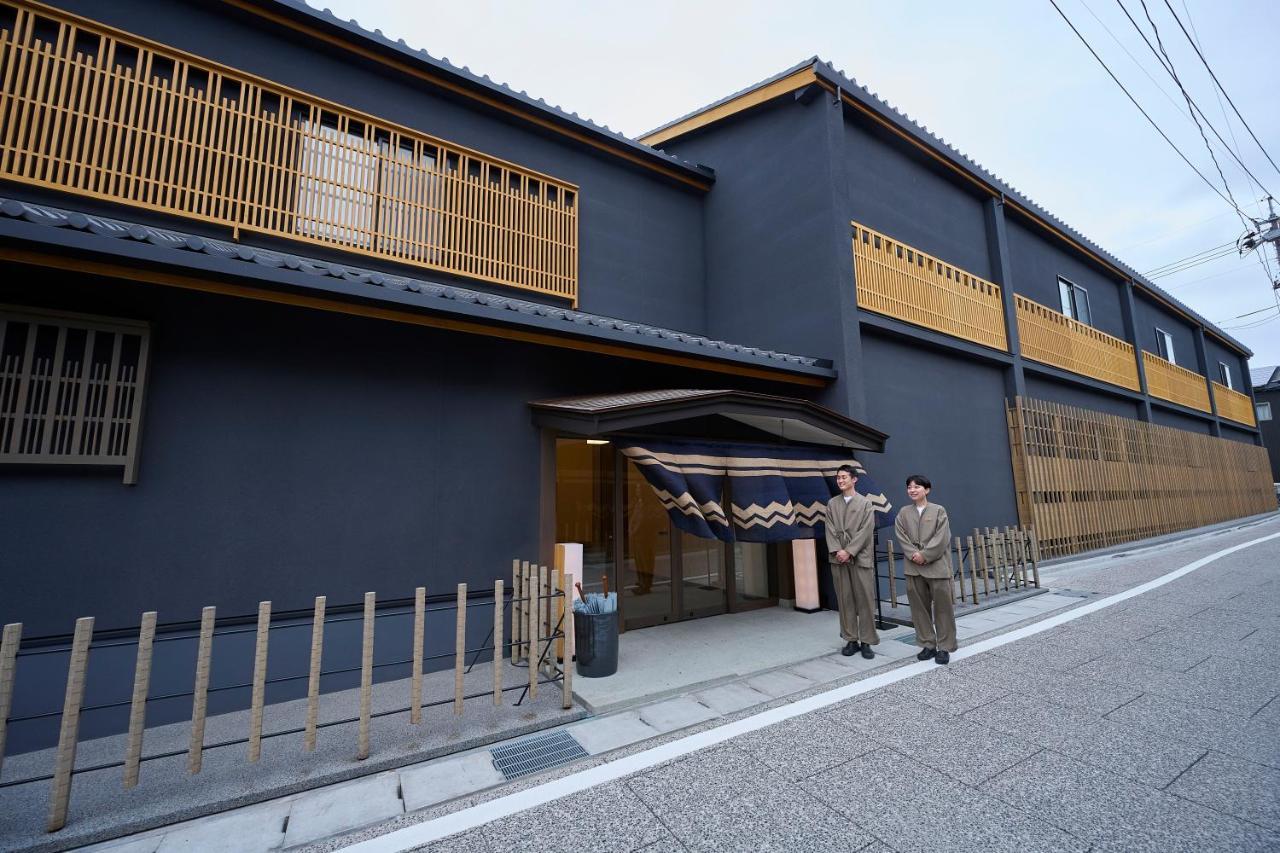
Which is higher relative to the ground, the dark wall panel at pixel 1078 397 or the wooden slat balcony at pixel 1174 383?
the wooden slat balcony at pixel 1174 383

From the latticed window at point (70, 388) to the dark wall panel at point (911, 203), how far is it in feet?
31.6

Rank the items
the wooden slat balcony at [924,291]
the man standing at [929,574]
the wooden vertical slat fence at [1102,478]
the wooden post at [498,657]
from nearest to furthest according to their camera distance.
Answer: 1. the wooden post at [498,657]
2. the man standing at [929,574]
3. the wooden slat balcony at [924,291]
4. the wooden vertical slat fence at [1102,478]

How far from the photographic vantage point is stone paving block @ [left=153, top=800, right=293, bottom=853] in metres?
2.68

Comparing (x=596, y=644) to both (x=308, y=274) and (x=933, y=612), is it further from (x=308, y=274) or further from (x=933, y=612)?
(x=308, y=274)

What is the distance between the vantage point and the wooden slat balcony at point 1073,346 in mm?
12016

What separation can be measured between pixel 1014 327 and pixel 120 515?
14.6m

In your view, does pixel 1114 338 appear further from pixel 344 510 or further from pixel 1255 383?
pixel 1255 383

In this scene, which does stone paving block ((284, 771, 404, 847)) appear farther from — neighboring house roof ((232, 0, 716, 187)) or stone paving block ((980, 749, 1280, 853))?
neighboring house roof ((232, 0, 716, 187))

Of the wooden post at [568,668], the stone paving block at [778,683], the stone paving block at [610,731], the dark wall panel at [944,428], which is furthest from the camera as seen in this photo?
the dark wall panel at [944,428]

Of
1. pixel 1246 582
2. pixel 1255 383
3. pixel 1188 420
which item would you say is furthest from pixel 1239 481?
pixel 1255 383

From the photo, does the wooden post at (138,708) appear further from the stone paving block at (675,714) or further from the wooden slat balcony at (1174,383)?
the wooden slat balcony at (1174,383)

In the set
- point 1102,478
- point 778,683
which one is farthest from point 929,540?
point 1102,478

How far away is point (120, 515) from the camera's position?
13.9 feet

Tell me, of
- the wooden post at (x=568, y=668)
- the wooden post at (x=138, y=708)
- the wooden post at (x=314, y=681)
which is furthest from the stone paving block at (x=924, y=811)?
the wooden post at (x=138, y=708)
